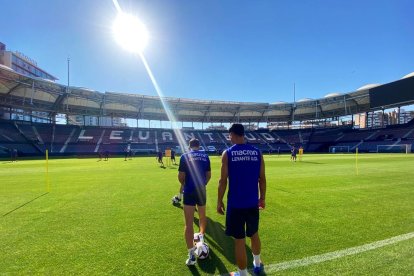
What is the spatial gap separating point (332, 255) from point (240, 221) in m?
2.14

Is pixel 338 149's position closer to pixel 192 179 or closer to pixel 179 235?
pixel 179 235

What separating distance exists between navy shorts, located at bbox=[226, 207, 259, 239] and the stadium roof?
171ft

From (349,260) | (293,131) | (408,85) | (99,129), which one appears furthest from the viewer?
(293,131)

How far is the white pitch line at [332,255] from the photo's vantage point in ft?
14.3

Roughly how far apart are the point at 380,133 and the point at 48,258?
242 feet

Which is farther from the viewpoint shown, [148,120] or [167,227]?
[148,120]

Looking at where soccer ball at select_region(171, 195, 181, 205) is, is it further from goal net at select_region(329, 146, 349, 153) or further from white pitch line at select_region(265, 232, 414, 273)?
goal net at select_region(329, 146, 349, 153)

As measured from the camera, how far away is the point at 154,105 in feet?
223

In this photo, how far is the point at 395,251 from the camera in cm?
483

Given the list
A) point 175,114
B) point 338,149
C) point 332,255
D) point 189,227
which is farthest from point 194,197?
point 175,114

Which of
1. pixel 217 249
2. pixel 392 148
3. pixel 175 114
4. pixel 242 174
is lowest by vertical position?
pixel 217 249

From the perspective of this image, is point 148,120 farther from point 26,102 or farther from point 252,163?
point 252,163

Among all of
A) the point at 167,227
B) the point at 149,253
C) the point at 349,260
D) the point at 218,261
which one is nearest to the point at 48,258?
the point at 149,253

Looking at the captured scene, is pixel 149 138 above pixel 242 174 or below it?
above
